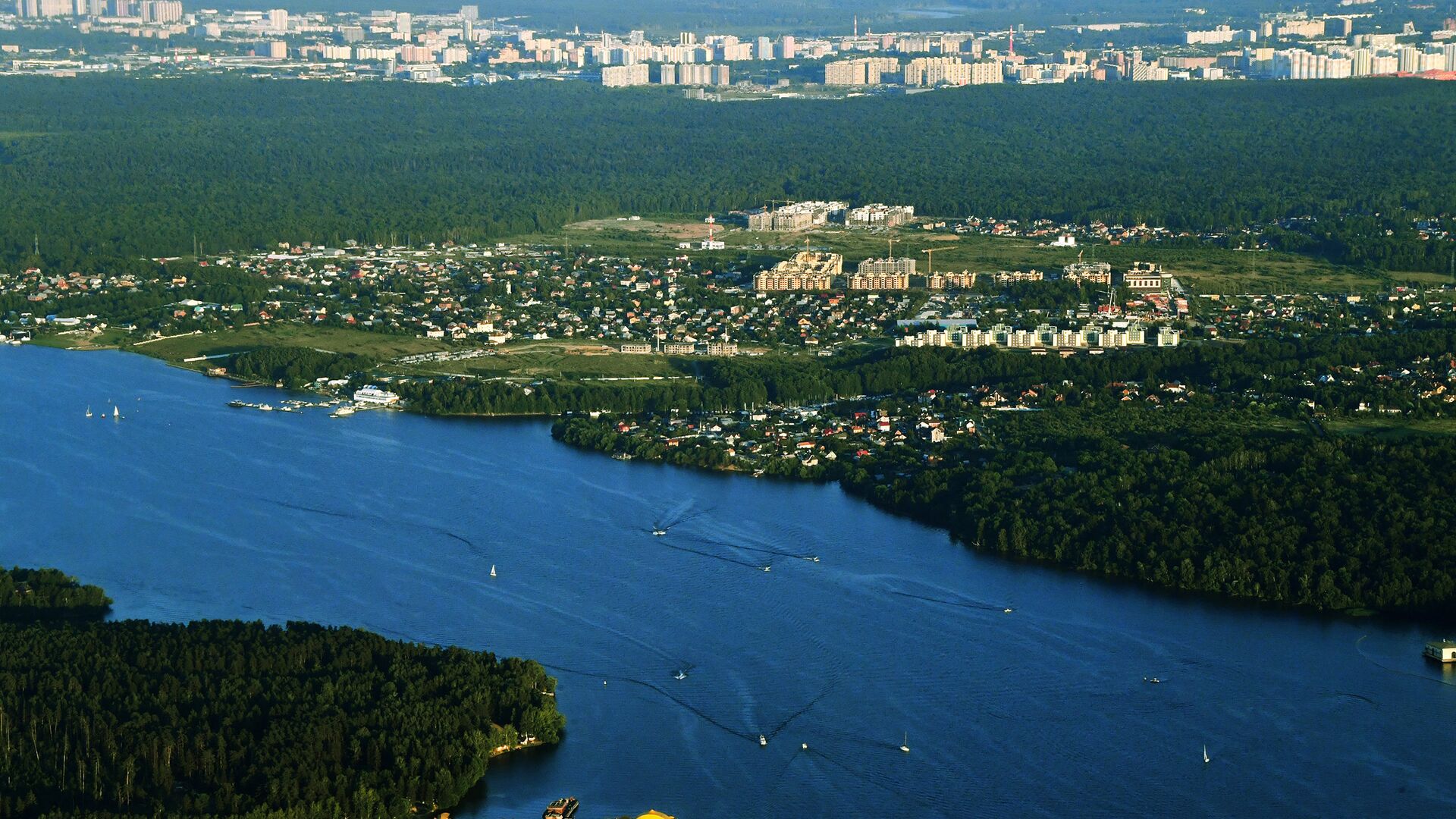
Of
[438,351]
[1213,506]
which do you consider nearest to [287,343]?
[438,351]

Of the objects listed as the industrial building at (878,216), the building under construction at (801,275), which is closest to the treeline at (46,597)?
the building under construction at (801,275)

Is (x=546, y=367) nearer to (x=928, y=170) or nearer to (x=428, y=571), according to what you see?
(x=428, y=571)

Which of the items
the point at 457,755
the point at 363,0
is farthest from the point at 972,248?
the point at 363,0

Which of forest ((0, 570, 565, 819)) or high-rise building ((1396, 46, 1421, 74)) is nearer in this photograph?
forest ((0, 570, 565, 819))

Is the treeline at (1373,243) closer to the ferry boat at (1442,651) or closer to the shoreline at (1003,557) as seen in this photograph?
the shoreline at (1003,557)

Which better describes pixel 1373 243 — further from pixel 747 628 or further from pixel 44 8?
pixel 44 8

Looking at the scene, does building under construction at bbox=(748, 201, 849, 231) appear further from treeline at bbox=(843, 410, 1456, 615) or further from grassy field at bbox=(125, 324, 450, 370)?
treeline at bbox=(843, 410, 1456, 615)

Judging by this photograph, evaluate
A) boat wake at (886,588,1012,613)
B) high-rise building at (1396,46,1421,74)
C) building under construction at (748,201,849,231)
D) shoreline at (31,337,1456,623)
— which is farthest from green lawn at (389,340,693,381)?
high-rise building at (1396,46,1421,74)
